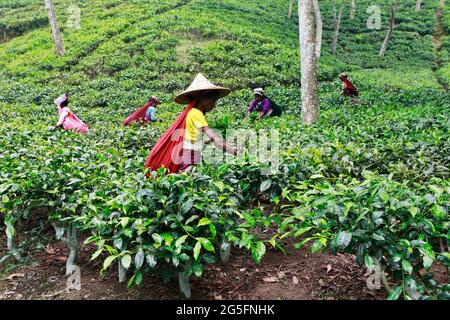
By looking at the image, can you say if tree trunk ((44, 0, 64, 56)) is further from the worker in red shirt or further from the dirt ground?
the dirt ground

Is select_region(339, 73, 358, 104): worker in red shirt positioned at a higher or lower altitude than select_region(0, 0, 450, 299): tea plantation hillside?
lower

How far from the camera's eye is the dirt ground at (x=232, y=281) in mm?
2994

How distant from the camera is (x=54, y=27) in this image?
16078mm

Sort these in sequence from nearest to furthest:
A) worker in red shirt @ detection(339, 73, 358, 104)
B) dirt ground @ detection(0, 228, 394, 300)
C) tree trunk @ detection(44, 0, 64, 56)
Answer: dirt ground @ detection(0, 228, 394, 300) → worker in red shirt @ detection(339, 73, 358, 104) → tree trunk @ detection(44, 0, 64, 56)

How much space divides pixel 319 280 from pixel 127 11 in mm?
21051

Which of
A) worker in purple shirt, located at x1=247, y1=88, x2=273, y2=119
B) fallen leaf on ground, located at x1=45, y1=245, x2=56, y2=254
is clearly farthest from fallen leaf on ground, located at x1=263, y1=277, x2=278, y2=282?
worker in purple shirt, located at x1=247, y1=88, x2=273, y2=119

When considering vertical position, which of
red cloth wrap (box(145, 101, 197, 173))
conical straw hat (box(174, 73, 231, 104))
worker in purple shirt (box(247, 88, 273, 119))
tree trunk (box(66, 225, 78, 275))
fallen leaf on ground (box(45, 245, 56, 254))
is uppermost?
conical straw hat (box(174, 73, 231, 104))

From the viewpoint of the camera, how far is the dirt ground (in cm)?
299

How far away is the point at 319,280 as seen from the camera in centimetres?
313

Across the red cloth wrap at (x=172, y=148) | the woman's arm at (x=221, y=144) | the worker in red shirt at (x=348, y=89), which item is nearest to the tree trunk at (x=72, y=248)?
the red cloth wrap at (x=172, y=148)

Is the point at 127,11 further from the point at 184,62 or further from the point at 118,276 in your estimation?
the point at 118,276

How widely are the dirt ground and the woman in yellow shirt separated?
950 mm

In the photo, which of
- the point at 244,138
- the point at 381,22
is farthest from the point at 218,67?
the point at 381,22

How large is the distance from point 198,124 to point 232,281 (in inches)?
55.1
